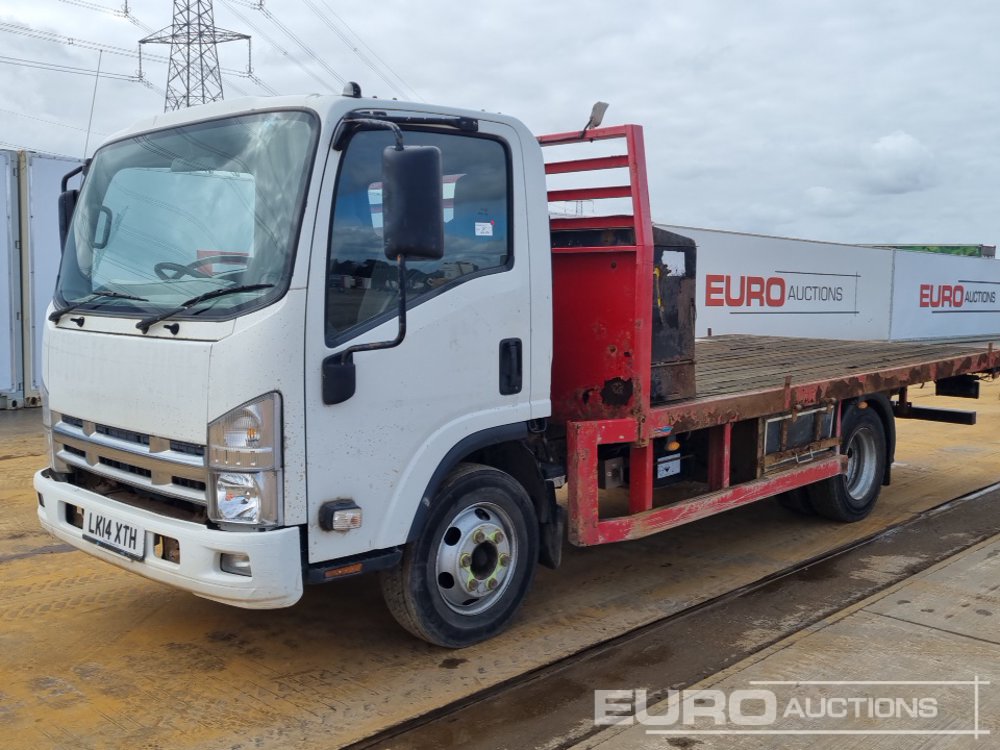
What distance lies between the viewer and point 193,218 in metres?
3.85

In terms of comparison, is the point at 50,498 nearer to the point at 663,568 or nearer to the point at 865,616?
the point at 663,568

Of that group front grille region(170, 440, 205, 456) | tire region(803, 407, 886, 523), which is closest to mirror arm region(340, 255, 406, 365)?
front grille region(170, 440, 205, 456)

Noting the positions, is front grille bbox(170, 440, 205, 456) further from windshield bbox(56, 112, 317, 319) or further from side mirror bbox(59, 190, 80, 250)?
side mirror bbox(59, 190, 80, 250)

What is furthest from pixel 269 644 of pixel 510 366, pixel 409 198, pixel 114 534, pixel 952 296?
pixel 952 296

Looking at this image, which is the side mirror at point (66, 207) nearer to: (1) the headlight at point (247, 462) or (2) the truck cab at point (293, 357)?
(2) the truck cab at point (293, 357)

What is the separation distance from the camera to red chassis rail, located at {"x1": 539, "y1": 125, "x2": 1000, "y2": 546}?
4.59 m

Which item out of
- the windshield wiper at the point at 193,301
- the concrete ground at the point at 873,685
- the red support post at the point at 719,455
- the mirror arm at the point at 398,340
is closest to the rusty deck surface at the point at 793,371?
the red support post at the point at 719,455

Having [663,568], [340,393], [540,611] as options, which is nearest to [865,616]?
[663,568]

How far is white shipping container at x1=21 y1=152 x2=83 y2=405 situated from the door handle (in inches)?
359

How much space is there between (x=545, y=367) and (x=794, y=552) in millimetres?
2664

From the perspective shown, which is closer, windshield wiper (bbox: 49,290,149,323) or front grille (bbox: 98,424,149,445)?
front grille (bbox: 98,424,149,445)

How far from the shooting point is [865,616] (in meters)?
4.77

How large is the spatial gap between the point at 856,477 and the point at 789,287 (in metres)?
9.85

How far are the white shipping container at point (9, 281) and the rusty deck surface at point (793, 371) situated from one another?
27.6 feet
